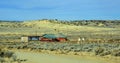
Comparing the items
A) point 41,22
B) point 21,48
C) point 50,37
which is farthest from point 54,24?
point 21,48

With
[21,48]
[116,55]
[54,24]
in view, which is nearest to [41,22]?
[54,24]

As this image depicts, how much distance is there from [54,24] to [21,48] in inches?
5093

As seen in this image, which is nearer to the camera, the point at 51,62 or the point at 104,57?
the point at 51,62

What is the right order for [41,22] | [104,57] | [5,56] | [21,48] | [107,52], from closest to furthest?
[5,56]
[104,57]
[107,52]
[21,48]
[41,22]

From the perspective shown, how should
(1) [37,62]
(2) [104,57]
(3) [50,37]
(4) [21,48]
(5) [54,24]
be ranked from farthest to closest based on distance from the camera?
1. (5) [54,24]
2. (3) [50,37]
3. (4) [21,48]
4. (2) [104,57]
5. (1) [37,62]

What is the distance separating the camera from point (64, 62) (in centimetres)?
2647

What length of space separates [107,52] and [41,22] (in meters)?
153

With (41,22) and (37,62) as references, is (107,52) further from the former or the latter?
(41,22)

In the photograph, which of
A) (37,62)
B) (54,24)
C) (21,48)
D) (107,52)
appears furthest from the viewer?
(54,24)

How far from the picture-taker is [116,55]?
104 feet

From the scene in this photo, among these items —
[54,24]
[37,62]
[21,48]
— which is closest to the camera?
[37,62]

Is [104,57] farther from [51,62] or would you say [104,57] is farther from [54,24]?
[54,24]

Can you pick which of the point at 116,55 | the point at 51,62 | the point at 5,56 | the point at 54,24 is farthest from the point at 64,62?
the point at 54,24

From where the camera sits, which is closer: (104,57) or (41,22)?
(104,57)
